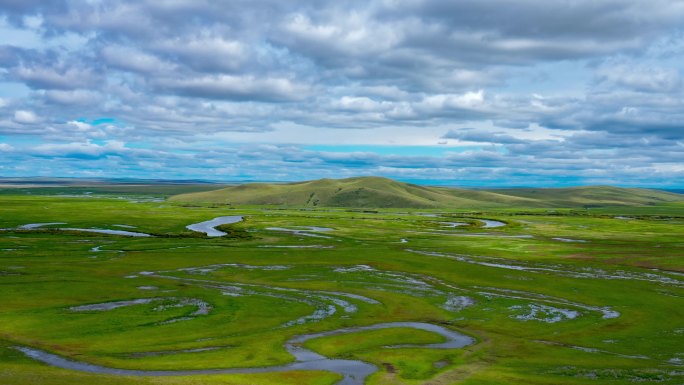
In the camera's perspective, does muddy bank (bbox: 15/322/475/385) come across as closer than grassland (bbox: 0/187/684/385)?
Yes

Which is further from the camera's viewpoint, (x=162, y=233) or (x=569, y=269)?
(x=162, y=233)

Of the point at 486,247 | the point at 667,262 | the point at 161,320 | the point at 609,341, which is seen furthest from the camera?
the point at 486,247

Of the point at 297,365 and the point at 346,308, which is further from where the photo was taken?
the point at 346,308

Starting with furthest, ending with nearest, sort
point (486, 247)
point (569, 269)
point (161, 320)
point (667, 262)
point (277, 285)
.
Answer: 1. point (486, 247)
2. point (667, 262)
3. point (569, 269)
4. point (277, 285)
5. point (161, 320)

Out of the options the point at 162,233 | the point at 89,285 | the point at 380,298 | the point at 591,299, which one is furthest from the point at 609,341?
the point at 162,233

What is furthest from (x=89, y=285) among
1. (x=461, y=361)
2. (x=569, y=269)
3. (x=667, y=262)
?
(x=667, y=262)

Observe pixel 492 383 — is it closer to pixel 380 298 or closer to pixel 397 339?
pixel 397 339

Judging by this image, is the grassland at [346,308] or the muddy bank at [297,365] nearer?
the muddy bank at [297,365]
